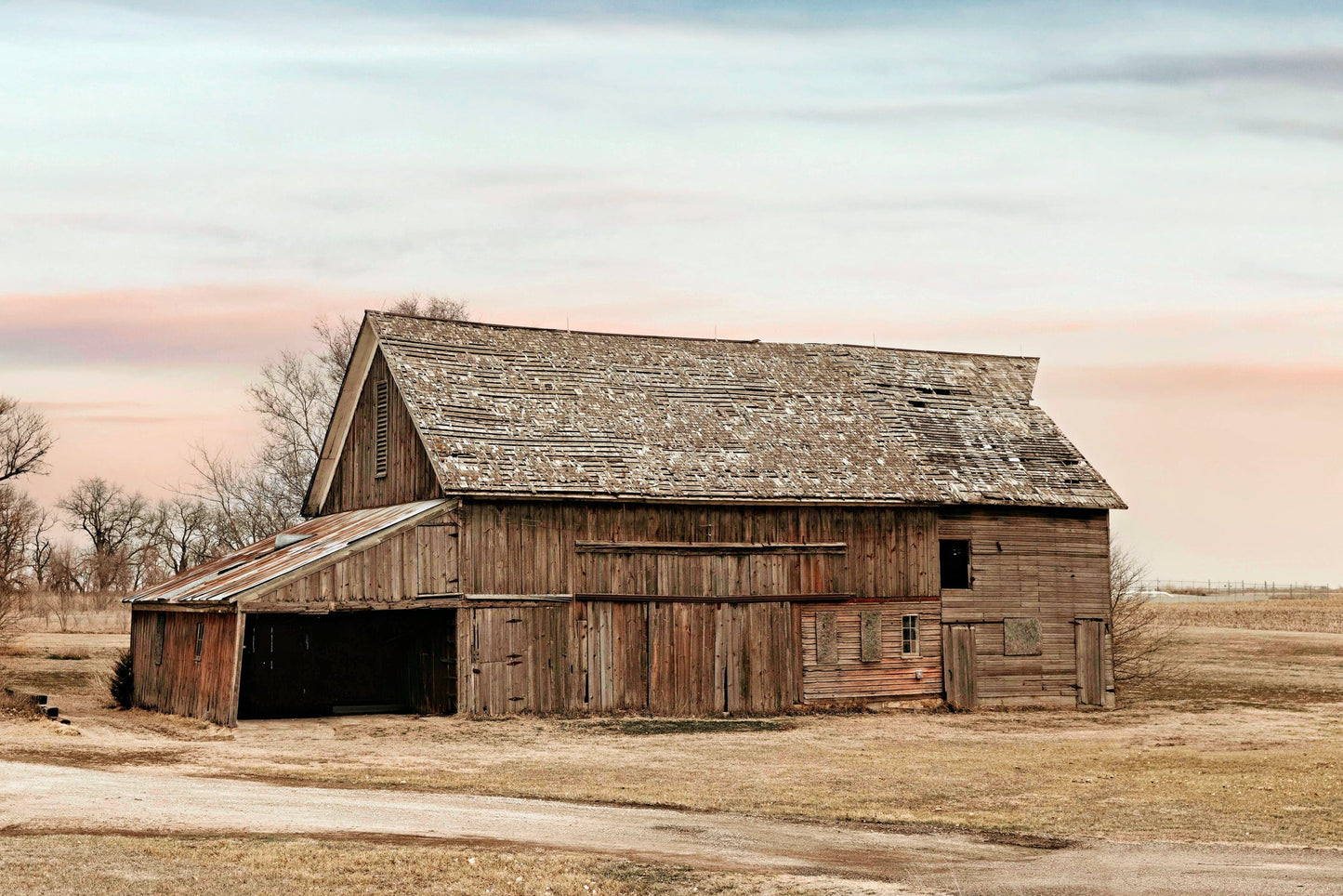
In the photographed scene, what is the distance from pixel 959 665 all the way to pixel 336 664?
14519 mm

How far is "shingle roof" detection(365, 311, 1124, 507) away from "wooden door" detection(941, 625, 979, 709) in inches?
125

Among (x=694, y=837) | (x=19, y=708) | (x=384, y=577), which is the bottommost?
(x=694, y=837)

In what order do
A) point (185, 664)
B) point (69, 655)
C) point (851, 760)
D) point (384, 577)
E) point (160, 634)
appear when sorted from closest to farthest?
point (851, 760) → point (384, 577) → point (185, 664) → point (160, 634) → point (69, 655)

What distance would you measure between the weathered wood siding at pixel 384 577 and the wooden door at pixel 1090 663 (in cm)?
1622

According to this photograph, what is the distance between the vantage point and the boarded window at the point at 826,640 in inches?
1344

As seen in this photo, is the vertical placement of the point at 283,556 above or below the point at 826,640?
above

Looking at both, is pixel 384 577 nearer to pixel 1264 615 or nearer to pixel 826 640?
pixel 826 640

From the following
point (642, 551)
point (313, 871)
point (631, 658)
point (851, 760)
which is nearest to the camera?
point (313, 871)

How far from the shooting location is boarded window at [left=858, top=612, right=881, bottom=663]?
34.7m

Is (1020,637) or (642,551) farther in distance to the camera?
(1020,637)

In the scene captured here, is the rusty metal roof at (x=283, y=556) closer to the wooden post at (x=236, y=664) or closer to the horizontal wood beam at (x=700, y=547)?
the wooden post at (x=236, y=664)

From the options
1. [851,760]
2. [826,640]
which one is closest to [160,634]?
[826,640]

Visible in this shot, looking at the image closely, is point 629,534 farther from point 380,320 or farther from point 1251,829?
point 1251,829

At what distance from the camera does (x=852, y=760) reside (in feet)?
82.7
